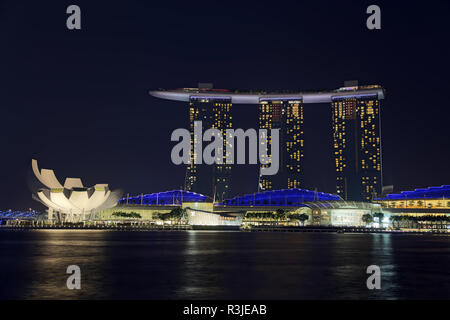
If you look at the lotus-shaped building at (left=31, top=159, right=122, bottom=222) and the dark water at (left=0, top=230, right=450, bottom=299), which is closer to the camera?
the dark water at (left=0, top=230, right=450, bottom=299)

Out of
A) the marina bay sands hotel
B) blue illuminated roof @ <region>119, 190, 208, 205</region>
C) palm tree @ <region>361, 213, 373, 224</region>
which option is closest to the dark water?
palm tree @ <region>361, 213, 373, 224</region>

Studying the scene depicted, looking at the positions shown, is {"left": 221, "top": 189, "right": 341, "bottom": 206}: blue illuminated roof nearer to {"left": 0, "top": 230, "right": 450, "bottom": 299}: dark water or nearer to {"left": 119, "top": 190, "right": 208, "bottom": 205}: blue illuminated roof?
{"left": 119, "top": 190, "right": 208, "bottom": 205}: blue illuminated roof

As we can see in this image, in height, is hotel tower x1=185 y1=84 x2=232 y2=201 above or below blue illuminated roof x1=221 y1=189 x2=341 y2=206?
above

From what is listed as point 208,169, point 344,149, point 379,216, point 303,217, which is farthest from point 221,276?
point 344,149

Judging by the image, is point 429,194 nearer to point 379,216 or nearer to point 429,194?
point 429,194

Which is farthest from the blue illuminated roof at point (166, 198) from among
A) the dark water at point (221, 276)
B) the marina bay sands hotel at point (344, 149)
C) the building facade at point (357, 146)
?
the dark water at point (221, 276)

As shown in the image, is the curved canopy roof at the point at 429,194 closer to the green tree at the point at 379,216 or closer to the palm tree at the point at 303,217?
the green tree at the point at 379,216
